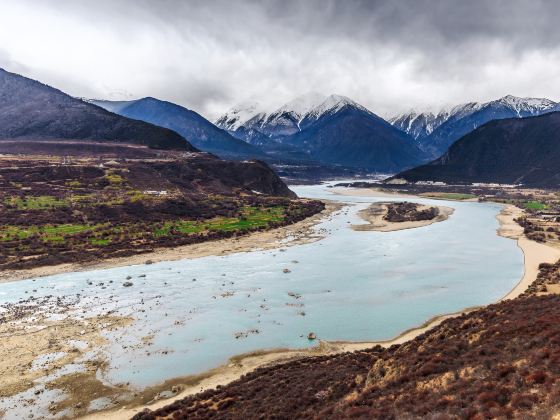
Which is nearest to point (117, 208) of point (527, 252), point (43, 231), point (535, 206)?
point (43, 231)

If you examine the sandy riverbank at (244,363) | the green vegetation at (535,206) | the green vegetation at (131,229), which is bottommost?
the sandy riverbank at (244,363)

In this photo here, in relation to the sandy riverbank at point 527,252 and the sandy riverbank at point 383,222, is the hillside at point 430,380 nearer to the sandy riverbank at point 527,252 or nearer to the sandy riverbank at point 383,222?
the sandy riverbank at point 527,252

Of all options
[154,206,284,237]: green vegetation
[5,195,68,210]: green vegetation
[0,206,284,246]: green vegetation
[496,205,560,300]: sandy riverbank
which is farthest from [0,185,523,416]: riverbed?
[5,195,68,210]: green vegetation

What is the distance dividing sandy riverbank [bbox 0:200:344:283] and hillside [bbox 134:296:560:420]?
137 ft

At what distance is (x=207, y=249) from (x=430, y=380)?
196ft

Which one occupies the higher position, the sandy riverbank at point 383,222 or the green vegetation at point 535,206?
the green vegetation at point 535,206

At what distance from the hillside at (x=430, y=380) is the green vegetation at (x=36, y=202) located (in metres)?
80.4

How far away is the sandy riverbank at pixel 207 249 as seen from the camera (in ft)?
196

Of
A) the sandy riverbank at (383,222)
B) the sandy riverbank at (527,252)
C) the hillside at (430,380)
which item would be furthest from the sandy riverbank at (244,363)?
the sandy riverbank at (383,222)

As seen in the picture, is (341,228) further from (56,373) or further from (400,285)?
(56,373)

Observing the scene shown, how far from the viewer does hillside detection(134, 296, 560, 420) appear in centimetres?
1750

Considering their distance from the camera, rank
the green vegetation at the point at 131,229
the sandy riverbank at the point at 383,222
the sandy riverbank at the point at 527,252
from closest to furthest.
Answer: the sandy riverbank at the point at 527,252 → the green vegetation at the point at 131,229 → the sandy riverbank at the point at 383,222

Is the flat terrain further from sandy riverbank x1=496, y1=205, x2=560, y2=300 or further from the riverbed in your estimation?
sandy riverbank x1=496, y1=205, x2=560, y2=300

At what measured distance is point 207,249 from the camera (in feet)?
254
